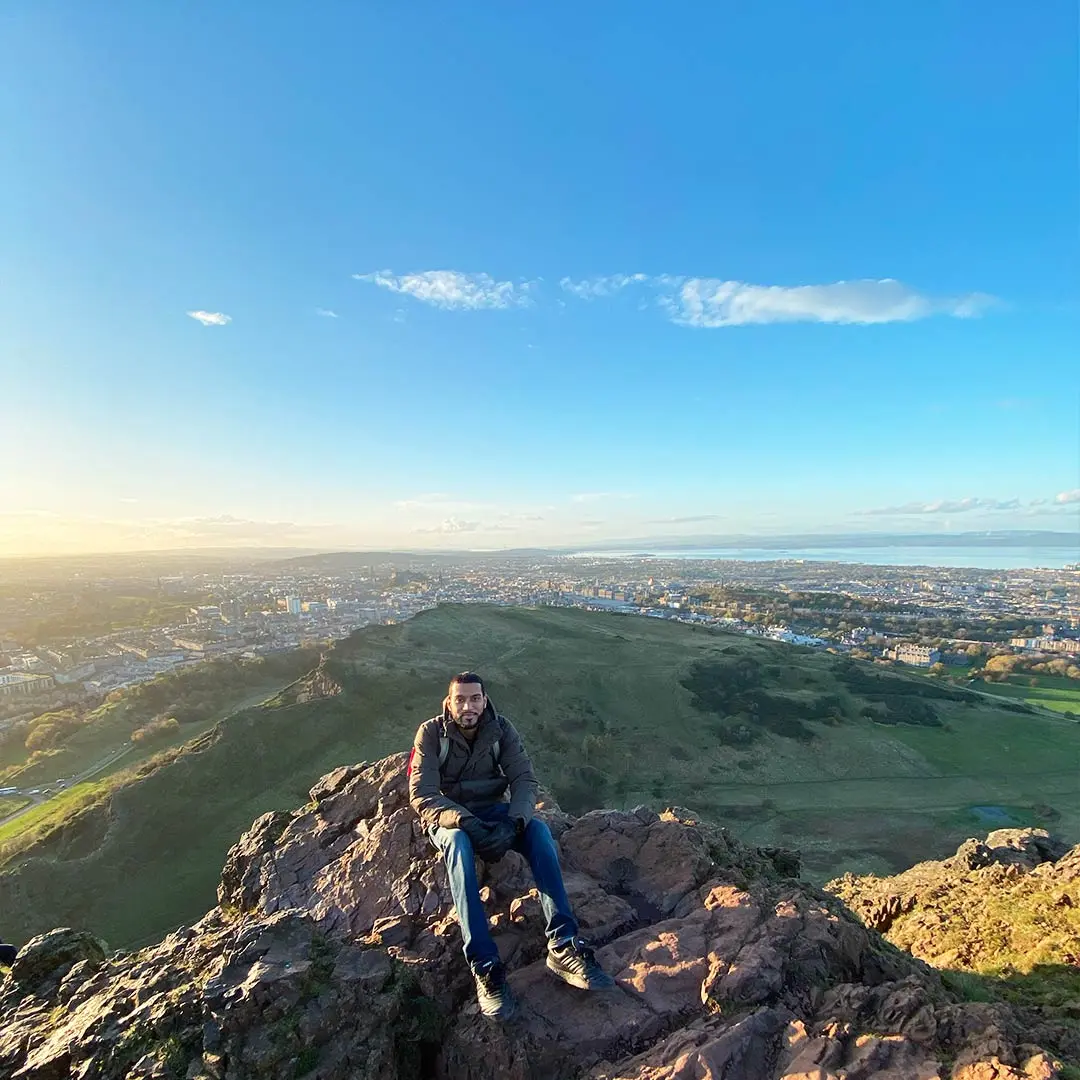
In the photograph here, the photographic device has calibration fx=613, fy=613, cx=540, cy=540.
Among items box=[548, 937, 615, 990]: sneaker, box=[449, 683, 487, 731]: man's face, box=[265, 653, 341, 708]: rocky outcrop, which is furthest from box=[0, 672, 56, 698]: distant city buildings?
box=[548, 937, 615, 990]: sneaker

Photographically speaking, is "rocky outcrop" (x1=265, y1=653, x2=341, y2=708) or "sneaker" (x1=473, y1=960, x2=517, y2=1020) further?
"rocky outcrop" (x1=265, y1=653, x2=341, y2=708)

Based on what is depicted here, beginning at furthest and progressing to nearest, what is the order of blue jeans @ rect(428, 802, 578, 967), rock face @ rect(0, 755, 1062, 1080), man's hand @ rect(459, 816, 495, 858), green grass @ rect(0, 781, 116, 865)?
1. green grass @ rect(0, 781, 116, 865)
2. man's hand @ rect(459, 816, 495, 858)
3. blue jeans @ rect(428, 802, 578, 967)
4. rock face @ rect(0, 755, 1062, 1080)

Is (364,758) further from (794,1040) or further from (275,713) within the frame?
(794,1040)

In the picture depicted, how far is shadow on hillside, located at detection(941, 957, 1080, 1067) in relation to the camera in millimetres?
4746

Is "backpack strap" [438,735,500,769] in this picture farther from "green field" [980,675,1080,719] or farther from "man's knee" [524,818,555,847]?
"green field" [980,675,1080,719]

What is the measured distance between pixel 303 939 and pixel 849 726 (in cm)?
4920

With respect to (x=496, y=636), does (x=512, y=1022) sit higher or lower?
higher

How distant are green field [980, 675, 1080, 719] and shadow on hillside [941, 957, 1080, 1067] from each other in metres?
57.6

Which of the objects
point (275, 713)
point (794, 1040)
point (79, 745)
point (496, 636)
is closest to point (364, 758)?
point (275, 713)

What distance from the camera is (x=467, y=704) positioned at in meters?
6.65

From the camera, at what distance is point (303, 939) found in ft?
18.4

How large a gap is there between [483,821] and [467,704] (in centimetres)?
120

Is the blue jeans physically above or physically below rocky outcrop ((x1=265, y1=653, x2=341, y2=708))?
above

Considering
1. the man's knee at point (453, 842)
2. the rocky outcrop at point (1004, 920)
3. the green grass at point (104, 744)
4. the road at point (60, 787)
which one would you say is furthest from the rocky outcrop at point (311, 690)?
the man's knee at point (453, 842)
